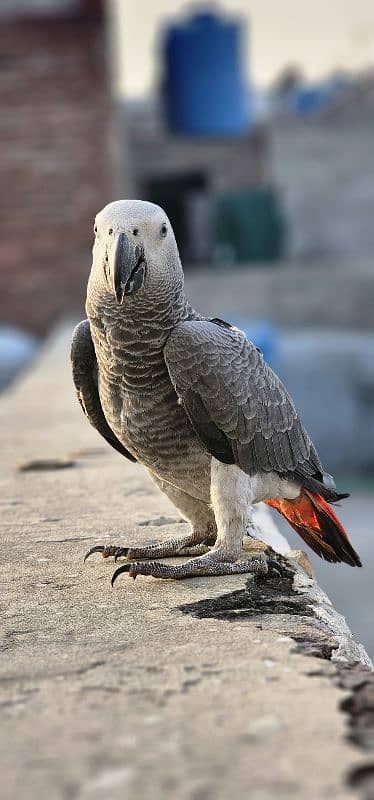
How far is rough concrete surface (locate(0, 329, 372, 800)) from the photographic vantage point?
4.48ft

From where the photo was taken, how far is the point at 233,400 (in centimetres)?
252

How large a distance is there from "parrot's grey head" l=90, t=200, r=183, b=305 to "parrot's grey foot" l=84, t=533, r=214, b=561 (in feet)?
2.07

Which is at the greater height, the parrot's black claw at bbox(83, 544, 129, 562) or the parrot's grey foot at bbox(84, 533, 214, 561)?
the parrot's black claw at bbox(83, 544, 129, 562)

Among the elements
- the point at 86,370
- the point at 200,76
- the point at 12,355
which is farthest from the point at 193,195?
the point at 86,370

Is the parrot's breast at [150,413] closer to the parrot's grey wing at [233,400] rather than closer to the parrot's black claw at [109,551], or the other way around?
the parrot's grey wing at [233,400]

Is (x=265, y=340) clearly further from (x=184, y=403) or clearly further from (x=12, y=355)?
(x=184, y=403)

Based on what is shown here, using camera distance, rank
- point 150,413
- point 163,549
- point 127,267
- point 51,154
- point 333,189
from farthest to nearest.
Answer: point 333,189 < point 51,154 < point 163,549 < point 150,413 < point 127,267

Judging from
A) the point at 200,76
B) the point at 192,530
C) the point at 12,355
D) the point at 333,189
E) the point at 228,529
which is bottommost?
the point at 12,355

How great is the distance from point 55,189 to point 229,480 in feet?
32.0

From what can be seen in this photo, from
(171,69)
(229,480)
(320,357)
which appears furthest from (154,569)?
(171,69)

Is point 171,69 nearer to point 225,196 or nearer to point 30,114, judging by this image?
point 225,196

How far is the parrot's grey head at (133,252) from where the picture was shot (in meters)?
2.30

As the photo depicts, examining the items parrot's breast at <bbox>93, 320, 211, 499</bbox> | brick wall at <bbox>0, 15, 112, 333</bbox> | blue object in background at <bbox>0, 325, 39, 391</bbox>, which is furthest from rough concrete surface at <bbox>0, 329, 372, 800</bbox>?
brick wall at <bbox>0, 15, 112, 333</bbox>

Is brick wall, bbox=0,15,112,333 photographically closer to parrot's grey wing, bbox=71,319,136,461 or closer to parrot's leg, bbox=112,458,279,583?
parrot's grey wing, bbox=71,319,136,461
